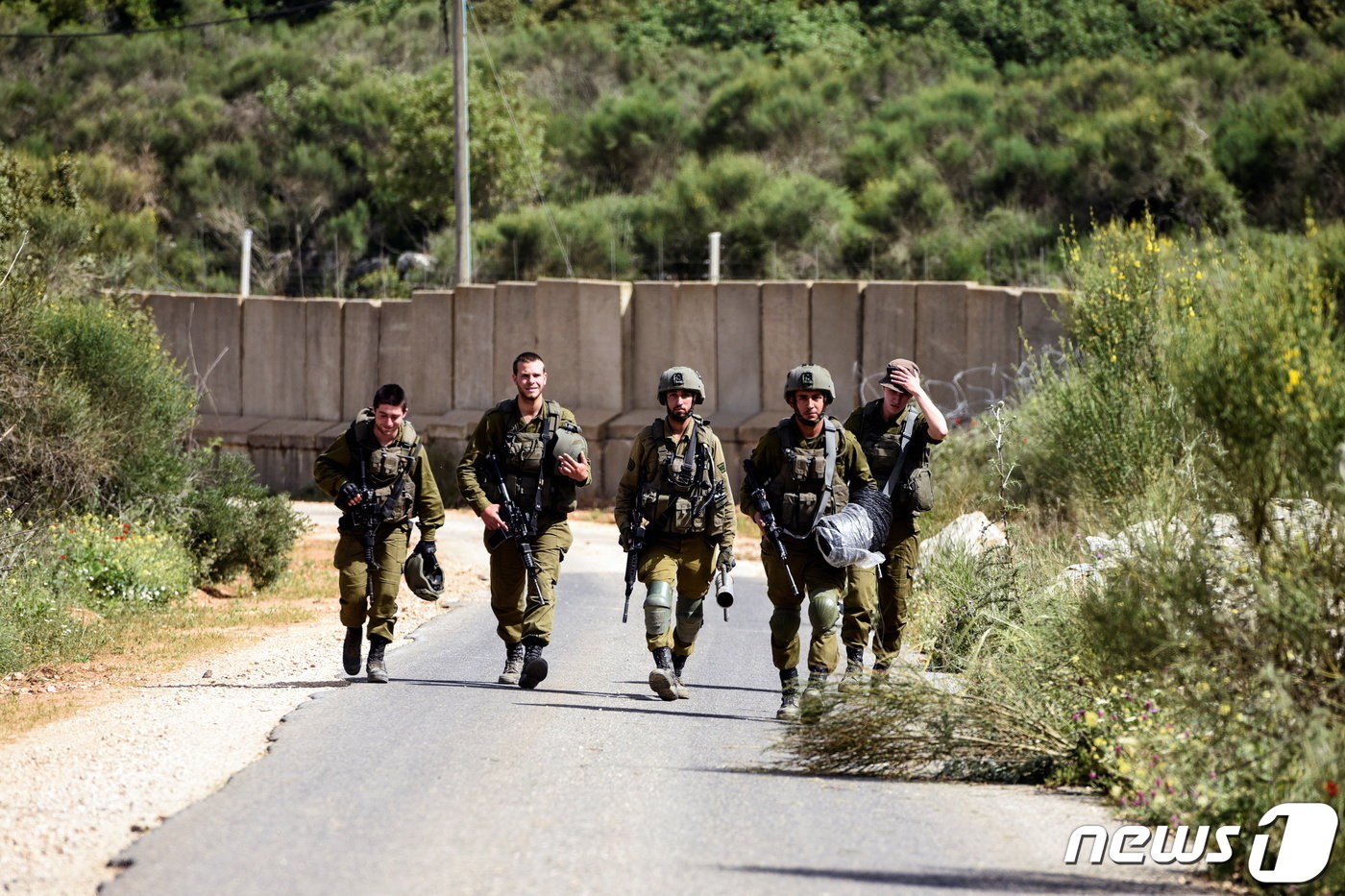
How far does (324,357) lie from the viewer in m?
26.2

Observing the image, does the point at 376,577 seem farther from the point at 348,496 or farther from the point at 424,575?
the point at 348,496

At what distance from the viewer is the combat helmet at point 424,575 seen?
9.52 metres

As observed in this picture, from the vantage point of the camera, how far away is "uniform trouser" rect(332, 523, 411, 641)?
9555 millimetres

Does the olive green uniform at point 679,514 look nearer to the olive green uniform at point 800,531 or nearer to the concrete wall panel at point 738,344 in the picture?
the olive green uniform at point 800,531

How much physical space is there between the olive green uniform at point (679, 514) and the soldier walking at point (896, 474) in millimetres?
879

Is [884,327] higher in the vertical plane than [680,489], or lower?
higher

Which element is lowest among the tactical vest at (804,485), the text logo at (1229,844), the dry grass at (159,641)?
the dry grass at (159,641)

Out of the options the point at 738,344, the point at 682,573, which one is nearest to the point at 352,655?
the point at 682,573

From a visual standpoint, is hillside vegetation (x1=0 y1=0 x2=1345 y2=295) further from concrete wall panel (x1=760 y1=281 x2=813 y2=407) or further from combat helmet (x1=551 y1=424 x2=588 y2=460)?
combat helmet (x1=551 y1=424 x2=588 y2=460)

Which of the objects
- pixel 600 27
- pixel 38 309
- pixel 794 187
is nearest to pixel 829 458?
pixel 38 309

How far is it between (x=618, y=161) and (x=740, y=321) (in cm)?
1536

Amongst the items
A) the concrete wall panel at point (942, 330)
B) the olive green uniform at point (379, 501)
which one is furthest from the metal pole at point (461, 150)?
the olive green uniform at point (379, 501)

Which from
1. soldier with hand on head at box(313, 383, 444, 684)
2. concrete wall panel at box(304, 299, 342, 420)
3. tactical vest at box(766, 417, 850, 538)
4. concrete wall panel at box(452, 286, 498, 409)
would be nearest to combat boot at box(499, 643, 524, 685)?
soldier with hand on head at box(313, 383, 444, 684)

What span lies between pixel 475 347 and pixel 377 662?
51.9 feet
